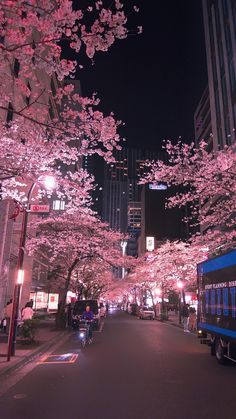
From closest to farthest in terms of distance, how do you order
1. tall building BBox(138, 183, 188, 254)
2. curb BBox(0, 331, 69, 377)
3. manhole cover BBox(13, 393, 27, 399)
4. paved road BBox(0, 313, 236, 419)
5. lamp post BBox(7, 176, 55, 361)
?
paved road BBox(0, 313, 236, 419) < manhole cover BBox(13, 393, 27, 399) < curb BBox(0, 331, 69, 377) < lamp post BBox(7, 176, 55, 361) < tall building BBox(138, 183, 188, 254)

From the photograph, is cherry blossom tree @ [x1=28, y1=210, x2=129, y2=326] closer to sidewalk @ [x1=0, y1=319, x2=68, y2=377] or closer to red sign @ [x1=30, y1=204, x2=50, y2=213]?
sidewalk @ [x1=0, y1=319, x2=68, y2=377]

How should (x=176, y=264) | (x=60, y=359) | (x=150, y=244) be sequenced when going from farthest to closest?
(x=150, y=244), (x=176, y=264), (x=60, y=359)

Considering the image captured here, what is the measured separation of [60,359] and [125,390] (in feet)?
18.7

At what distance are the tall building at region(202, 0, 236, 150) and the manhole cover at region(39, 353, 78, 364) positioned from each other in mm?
32928

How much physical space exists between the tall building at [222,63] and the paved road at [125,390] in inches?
1324

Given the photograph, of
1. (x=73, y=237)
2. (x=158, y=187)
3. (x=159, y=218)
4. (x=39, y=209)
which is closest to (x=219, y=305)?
(x=39, y=209)

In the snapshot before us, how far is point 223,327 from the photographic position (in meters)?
12.5

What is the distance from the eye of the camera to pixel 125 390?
28.3 feet

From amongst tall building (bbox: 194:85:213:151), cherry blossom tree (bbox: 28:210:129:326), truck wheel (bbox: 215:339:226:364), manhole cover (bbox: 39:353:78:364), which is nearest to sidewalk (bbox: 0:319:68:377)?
manhole cover (bbox: 39:353:78:364)

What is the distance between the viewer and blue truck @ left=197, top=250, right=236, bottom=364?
11945 mm

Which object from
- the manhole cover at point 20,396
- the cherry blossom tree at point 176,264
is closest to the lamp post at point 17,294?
the manhole cover at point 20,396

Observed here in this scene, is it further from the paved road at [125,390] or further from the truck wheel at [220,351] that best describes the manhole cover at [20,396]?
the truck wheel at [220,351]

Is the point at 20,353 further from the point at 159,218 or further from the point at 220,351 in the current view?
the point at 159,218

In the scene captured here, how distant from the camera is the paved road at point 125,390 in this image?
6.85 meters
